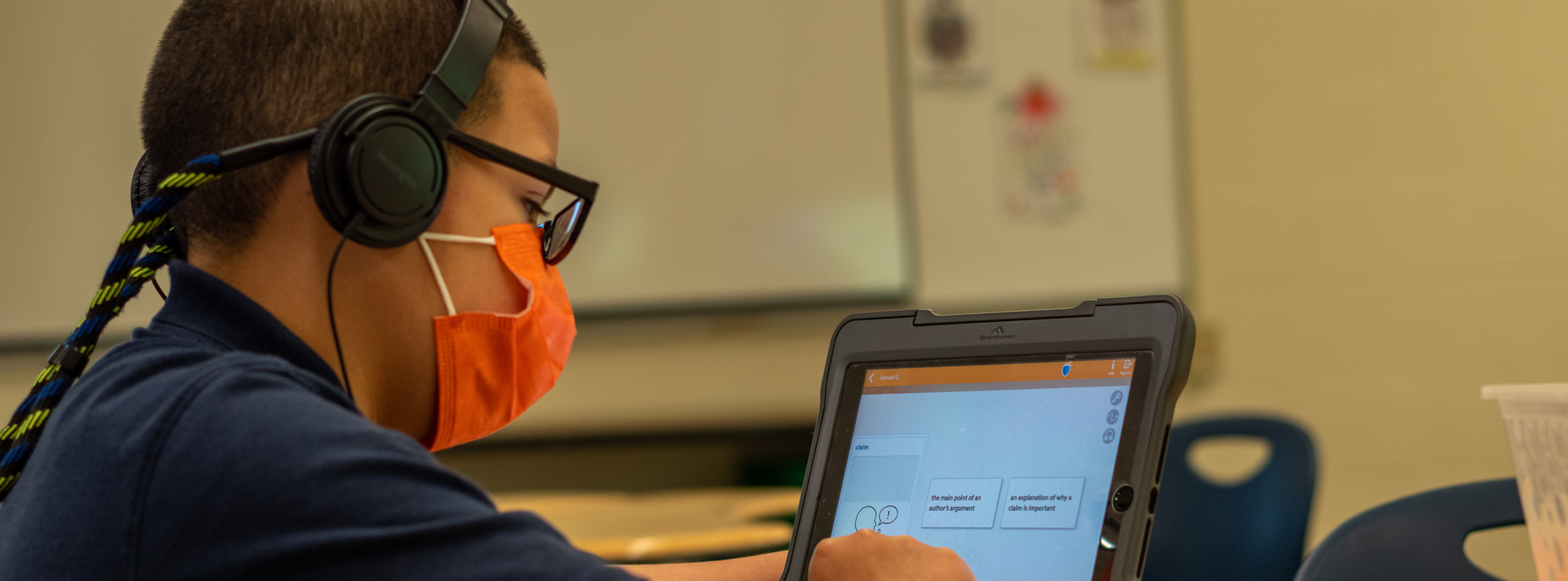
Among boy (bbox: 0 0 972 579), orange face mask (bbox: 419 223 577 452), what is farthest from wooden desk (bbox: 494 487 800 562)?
boy (bbox: 0 0 972 579)

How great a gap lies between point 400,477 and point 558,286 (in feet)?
1.19

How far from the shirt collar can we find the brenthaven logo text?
411 millimetres

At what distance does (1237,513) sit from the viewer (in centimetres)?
177

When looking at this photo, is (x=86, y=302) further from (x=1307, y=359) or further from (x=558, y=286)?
(x=1307, y=359)

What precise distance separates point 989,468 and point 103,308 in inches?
21.4

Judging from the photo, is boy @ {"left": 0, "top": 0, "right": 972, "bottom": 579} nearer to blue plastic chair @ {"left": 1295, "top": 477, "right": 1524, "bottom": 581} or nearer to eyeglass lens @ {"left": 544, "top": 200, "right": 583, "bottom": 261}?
eyeglass lens @ {"left": 544, "top": 200, "right": 583, "bottom": 261}

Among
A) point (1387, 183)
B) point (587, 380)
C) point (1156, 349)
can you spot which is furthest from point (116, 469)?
point (1387, 183)

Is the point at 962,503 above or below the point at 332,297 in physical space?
below

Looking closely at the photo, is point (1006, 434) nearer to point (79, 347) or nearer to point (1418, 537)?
point (1418, 537)

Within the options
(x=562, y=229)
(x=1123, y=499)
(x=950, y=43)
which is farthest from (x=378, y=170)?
(x=950, y=43)

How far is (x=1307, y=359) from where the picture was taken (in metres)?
2.82

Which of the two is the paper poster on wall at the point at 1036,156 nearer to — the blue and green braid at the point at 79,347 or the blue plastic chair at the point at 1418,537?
the blue plastic chair at the point at 1418,537

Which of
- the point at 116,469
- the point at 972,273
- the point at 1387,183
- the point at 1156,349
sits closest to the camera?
the point at 116,469

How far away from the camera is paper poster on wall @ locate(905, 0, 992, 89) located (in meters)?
2.65
